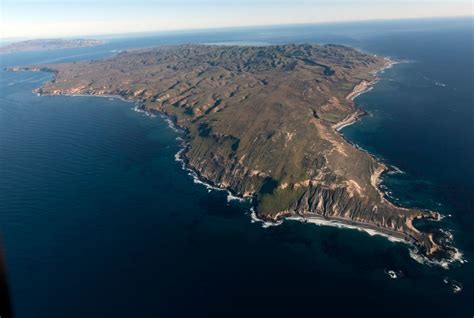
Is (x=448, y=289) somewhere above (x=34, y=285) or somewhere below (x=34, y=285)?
below

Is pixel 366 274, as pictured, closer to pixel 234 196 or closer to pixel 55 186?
pixel 234 196

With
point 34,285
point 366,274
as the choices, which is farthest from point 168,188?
point 366,274

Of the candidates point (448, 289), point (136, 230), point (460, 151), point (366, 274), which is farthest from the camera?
point (460, 151)

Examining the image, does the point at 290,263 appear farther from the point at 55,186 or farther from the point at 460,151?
the point at 460,151

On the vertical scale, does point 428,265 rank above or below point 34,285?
below

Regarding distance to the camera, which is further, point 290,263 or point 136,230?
point 136,230

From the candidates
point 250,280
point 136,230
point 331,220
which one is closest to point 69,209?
point 136,230

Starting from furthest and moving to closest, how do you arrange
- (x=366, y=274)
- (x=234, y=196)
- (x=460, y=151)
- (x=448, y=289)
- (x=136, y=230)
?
1. (x=460, y=151)
2. (x=234, y=196)
3. (x=136, y=230)
4. (x=366, y=274)
5. (x=448, y=289)

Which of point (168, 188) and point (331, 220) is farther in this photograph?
point (168, 188)

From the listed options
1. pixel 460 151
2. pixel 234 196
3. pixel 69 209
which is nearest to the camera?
pixel 69 209
